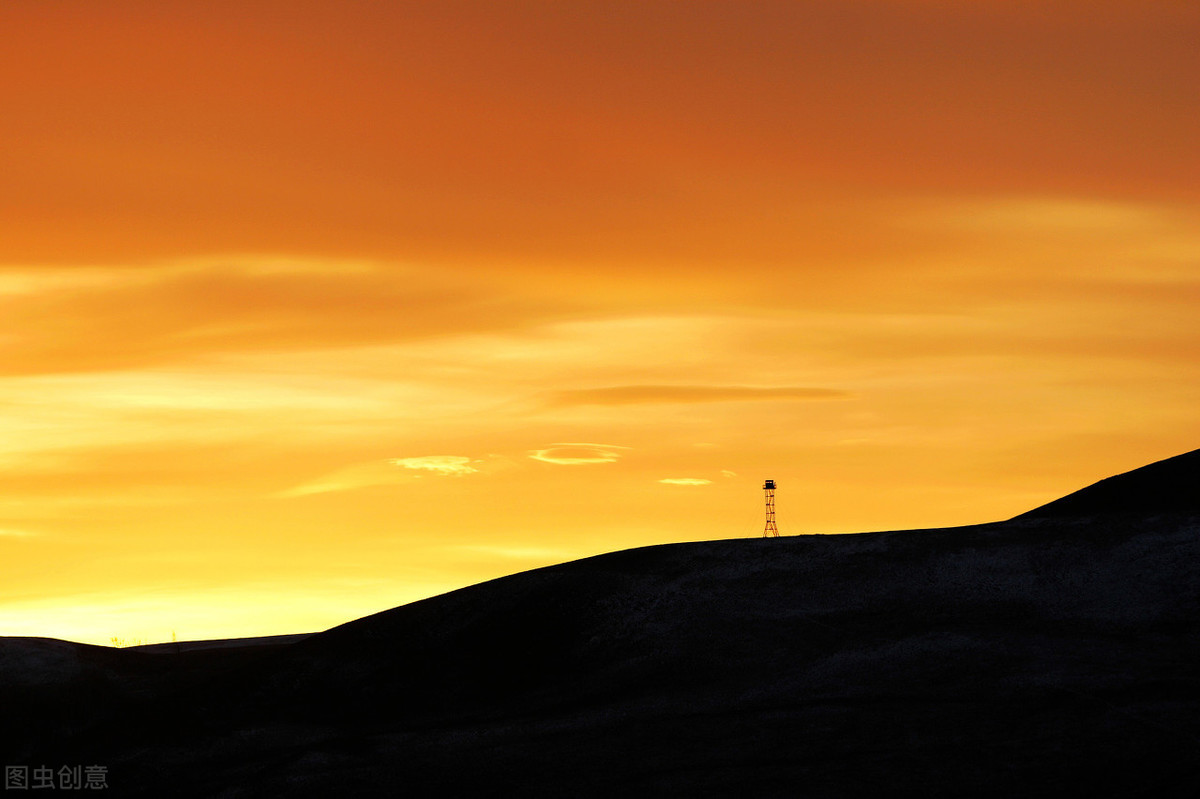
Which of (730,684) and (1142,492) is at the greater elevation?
(1142,492)

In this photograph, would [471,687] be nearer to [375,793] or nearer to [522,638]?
[522,638]

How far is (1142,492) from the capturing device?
1182 inches

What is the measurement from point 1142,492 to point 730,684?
43.5 ft

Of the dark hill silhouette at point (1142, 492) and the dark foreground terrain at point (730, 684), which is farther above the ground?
the dark hill silhouette at point (1142, 492)

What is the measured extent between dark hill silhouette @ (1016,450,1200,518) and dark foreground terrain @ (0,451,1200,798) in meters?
0.11

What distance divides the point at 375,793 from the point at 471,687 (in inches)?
207

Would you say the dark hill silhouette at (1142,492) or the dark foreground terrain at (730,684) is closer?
the dark foreground terrain at (730,684)

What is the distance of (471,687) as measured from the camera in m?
23.7

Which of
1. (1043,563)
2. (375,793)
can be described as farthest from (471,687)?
(1043,563)

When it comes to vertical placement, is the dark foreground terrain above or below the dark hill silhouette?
below

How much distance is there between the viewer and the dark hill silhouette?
95.6 ft

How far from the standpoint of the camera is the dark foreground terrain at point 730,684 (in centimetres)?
1708

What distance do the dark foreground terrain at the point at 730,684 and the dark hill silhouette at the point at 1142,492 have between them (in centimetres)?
11

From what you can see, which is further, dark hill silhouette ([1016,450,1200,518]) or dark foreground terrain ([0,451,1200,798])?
dark hill silhouette ([1016,450,1200,518])
